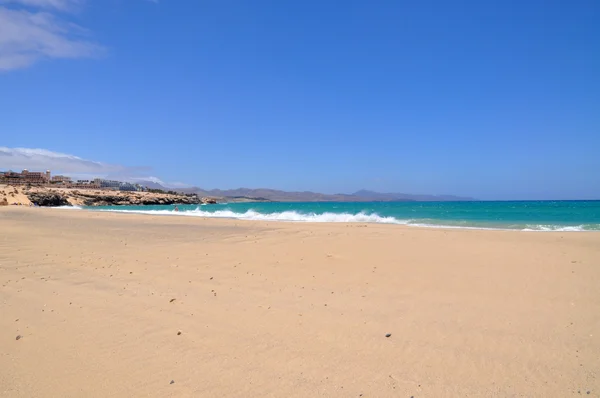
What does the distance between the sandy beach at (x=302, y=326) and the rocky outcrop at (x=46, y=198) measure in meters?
62.3

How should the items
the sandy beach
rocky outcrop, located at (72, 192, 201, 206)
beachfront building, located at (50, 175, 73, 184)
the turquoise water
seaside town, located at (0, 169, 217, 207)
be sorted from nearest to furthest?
the sandy beach → the turquoise water → seaside town, located at (0, 169, 217, 207) → rocky outcrop, located at (72, 192, 201, 206) → beachfront building, located at (50, 175, 73, 184)

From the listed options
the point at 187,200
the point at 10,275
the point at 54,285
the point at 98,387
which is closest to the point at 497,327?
the point at 98,387

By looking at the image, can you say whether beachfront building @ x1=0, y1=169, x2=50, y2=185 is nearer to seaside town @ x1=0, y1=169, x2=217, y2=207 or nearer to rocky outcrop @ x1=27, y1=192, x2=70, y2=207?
seaside town @ x1=0, y1=169, x2=217, y2=207

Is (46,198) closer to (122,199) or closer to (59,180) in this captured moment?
(122,199)

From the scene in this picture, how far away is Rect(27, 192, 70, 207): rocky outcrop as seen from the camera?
59.9 m

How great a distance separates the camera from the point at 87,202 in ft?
244

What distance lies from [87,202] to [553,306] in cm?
8328

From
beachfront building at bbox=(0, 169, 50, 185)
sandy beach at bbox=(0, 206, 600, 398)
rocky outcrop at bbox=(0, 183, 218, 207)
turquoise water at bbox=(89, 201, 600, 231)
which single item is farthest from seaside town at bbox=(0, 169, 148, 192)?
sandy beach at bbox=(0, 206, 600, 398)

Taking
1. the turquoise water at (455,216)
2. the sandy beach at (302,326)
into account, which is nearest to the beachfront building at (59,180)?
the turquoise water at (455,216)

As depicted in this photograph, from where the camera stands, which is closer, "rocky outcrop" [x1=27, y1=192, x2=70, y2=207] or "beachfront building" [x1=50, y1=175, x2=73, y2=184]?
"rocky outcrop" [x1=27, y1=192, x2=70, y2=207]

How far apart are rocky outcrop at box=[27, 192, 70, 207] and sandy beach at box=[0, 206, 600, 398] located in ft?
204

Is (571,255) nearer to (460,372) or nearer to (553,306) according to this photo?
(553,306)

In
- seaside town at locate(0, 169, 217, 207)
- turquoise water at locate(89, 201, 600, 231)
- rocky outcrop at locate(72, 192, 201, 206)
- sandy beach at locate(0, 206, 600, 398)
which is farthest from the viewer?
rocky outcrop at locate(72, 192, 201, 206)

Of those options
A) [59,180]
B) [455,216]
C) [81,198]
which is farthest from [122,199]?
[455,216]
